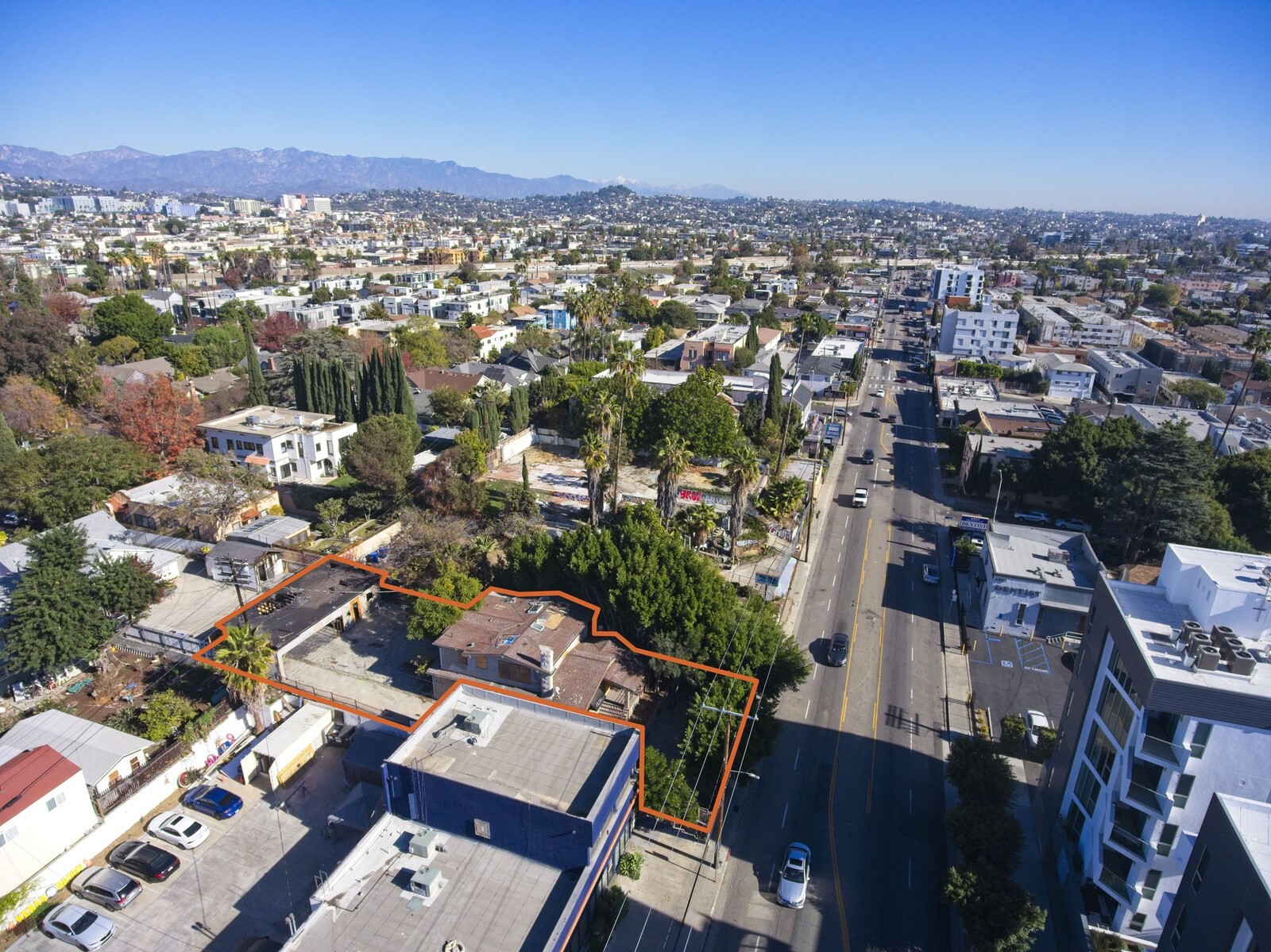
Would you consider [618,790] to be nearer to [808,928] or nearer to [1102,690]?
[808,928]

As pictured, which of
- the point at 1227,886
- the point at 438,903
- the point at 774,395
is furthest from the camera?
the point at 774,395

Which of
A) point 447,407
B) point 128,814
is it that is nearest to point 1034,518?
point 447,407

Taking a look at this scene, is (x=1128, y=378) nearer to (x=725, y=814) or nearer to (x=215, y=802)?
(x=725, y=814)

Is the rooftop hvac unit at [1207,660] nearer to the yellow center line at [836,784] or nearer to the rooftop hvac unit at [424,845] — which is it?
the yellow center line at [836,784]

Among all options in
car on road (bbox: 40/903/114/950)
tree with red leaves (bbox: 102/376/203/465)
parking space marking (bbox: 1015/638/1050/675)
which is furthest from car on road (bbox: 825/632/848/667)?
tree with red leaves (bbox: 102/376/203/465)

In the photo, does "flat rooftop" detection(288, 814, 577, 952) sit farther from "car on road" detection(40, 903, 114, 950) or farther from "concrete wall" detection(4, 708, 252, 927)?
"concrete wall" detection(4, 708, 252, 927)

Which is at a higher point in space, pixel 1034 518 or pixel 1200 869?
pixel 1200 869

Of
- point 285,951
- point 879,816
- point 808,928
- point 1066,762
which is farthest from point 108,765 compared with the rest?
point 1066,762
